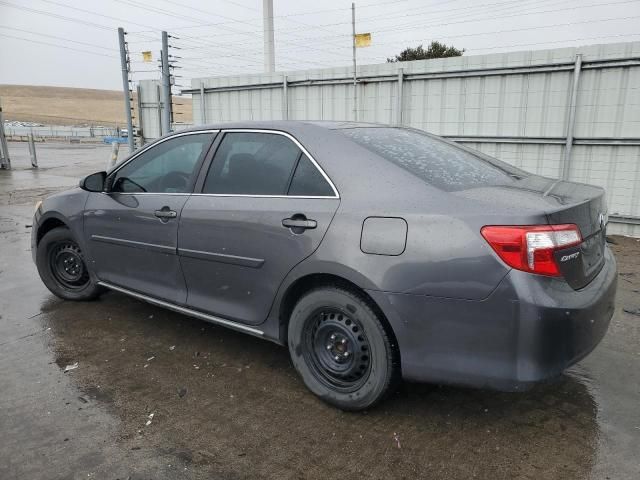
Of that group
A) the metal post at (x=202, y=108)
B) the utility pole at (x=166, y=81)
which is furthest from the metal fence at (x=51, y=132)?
the metal post at (x=202, y=108)

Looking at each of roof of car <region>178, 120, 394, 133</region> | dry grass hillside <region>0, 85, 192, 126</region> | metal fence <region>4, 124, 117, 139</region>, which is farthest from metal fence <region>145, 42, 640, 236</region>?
dry grass hillside <region>0, 85, 192, 126</region>

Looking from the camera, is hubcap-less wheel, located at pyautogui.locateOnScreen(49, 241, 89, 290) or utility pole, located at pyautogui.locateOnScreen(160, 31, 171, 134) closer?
hubcap-less wheel, located at pyautogui.locateOnScreen(49, 241, 89, 290)

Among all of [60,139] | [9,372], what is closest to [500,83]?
[9,372]

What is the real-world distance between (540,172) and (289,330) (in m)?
6.20

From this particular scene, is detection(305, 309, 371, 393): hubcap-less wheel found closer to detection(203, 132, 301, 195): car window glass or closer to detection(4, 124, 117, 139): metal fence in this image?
detection(203, 132, 301, 195): car window glass

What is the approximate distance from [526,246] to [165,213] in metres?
2.38

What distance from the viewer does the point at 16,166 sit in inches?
721

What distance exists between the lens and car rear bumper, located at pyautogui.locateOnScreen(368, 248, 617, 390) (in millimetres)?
2268

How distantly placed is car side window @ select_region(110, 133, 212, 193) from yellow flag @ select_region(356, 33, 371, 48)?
6.33 meters

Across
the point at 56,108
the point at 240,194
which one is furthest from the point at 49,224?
Answer: the point at 56,108

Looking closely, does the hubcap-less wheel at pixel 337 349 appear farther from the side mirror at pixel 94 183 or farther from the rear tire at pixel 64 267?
the rear tire at pixel 64 267

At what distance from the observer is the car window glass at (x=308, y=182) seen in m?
2.86

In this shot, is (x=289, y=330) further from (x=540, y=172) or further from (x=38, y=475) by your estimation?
(x=540, y=172)

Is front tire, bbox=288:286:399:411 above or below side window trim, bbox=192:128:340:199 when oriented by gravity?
below
